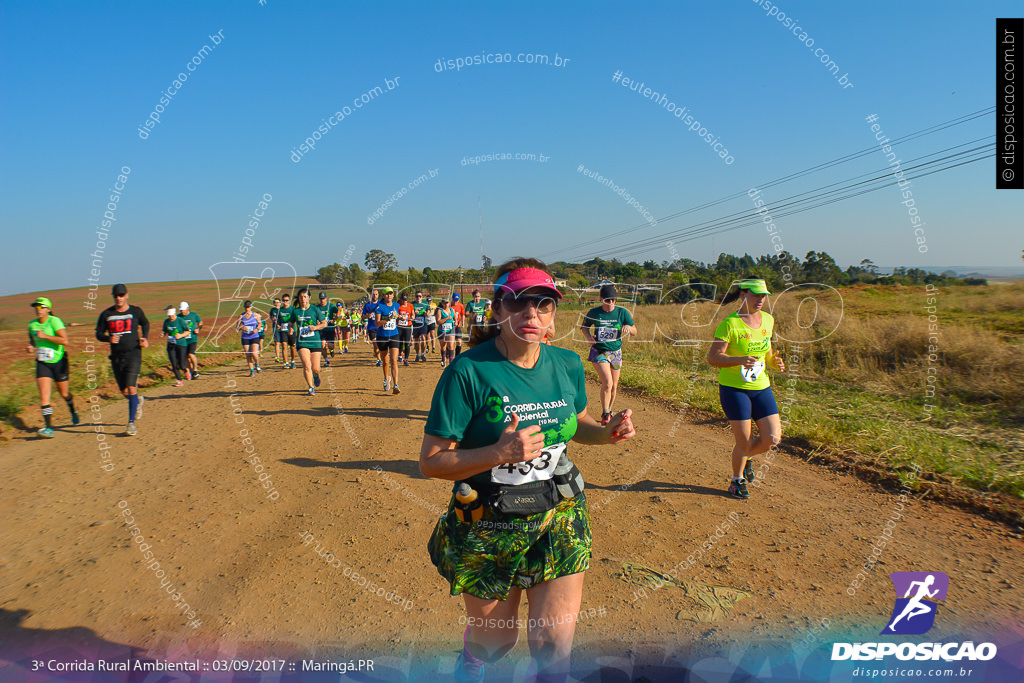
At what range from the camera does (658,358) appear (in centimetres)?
1662

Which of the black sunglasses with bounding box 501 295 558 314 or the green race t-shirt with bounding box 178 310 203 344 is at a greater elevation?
the black sunglasses with bounding box 501 295 558 314

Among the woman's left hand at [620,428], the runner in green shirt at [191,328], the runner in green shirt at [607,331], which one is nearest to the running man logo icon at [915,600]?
the woman's left hand at [620,428]

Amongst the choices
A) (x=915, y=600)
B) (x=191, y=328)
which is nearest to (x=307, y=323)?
(x=191, y=328)

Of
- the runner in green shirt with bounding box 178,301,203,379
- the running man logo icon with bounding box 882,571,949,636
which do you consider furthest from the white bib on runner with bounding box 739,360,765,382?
the runner in green shirt with bounding box 178,301,203,379

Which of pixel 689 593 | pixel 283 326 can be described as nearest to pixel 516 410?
pixel 689 593

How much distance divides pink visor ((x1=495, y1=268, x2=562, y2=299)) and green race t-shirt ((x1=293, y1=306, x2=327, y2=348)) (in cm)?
853

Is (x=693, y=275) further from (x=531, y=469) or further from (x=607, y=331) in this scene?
(x=531, y=469)

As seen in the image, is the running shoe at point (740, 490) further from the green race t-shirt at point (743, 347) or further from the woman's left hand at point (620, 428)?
the woman's left hand at point (620, 428)

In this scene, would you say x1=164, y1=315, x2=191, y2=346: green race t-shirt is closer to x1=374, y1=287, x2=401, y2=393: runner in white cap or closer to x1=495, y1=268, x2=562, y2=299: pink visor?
x1=374, y1=287, x2=401, y2=393: runner in white cap

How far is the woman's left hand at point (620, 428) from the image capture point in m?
2.43

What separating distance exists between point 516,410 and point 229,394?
1138cm

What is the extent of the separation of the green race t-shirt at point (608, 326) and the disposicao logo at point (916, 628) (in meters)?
4.54

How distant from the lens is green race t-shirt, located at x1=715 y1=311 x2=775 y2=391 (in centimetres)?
506

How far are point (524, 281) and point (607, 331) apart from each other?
5.50 m
